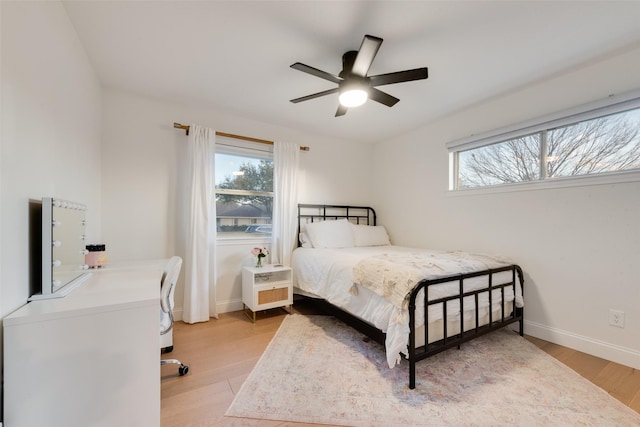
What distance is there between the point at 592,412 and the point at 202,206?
135 inches

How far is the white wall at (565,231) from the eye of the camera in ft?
6.47

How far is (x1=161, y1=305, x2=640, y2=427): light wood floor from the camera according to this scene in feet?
4.81

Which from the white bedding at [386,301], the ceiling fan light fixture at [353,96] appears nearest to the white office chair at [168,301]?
the white bedding at [386,301]

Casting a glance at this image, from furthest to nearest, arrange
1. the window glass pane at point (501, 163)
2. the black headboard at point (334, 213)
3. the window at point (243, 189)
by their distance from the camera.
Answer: the black headboard at point (334, 213) → the window at point (243, 189) → the window glass pane at point (501, 163)

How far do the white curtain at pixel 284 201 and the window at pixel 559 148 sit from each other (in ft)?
6.67

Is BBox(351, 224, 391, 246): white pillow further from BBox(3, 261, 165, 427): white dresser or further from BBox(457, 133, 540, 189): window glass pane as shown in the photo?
BBox(3, 261, 165, 427): white dresser

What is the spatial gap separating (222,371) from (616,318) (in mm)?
3085

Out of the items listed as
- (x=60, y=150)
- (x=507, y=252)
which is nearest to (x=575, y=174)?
(x=507, y=252)

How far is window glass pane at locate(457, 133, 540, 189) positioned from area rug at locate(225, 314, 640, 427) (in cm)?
163

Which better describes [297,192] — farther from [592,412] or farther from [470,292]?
[592,412]

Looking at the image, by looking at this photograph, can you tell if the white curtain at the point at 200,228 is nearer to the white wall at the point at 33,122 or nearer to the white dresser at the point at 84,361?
the white wall at the point at 33,122

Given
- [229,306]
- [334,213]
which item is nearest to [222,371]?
[229,306]

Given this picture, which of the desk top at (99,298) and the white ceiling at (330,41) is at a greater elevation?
the white ceiling at (330,41)

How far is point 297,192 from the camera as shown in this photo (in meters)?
3.47
